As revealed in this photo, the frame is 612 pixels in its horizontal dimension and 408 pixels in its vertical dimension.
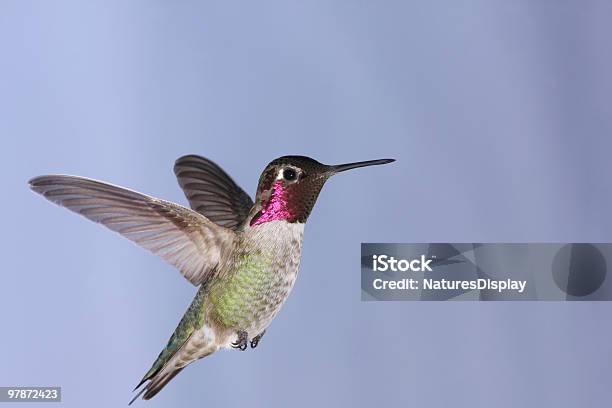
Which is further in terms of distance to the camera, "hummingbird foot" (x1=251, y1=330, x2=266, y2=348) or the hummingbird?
"hummingbird foot" (x1=251, y1=330, x2=266, y2=348)

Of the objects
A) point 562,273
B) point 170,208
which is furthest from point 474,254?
point 170,208

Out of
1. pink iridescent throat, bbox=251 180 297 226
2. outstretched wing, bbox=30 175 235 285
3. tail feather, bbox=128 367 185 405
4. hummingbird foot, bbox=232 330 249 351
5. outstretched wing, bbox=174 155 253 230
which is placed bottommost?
tail feather, bbox=128 367 185 405

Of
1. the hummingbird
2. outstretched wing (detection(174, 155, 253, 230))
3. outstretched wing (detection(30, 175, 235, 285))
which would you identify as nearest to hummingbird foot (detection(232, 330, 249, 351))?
the hummingbird

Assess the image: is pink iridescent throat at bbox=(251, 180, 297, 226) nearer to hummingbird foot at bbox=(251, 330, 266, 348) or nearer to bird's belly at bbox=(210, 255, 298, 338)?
bird's belly at bbox=(210, 255, 298, 338)

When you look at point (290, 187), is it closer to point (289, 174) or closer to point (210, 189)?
point (289, 174)

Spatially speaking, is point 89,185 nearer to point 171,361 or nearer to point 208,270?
point 208,270

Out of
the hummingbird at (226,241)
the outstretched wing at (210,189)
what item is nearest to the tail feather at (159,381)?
the hummingbird at (226,241)

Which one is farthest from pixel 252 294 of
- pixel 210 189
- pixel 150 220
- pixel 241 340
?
pixel 210 189
